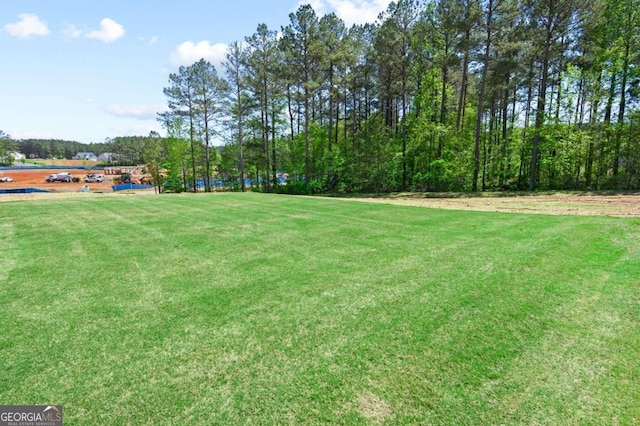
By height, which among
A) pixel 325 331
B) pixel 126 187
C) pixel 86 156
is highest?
pixel 86 156

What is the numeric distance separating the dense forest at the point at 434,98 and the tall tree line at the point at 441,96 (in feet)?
0.29

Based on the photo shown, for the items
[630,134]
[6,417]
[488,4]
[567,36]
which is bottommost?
[6,417]

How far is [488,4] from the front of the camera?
17703 millimetres

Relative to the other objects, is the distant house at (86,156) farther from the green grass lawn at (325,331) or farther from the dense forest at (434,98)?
the green grass lawn at (325,331)

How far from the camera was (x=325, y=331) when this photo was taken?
10.3 feet

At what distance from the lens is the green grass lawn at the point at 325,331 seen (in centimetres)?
221

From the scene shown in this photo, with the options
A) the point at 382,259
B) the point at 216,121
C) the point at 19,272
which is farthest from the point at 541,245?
the point at 216,121

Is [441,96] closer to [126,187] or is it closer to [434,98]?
[434,98]

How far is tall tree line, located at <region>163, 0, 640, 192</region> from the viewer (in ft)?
57.7

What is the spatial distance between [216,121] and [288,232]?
25.9m

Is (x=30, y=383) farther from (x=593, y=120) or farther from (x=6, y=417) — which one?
(x=593, y=120)

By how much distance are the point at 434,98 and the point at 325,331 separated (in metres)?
22.2

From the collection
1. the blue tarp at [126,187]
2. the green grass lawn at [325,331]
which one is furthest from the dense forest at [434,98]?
the green grass lawn at [325,331]

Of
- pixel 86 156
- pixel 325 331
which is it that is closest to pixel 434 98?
pixel 325 331
